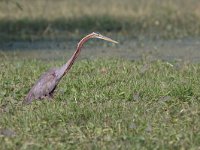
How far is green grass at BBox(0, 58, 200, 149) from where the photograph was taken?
6098mm

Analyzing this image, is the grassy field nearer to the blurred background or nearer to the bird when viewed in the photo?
the blurred background

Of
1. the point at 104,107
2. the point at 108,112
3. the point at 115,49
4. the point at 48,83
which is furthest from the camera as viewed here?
the point at 115,49

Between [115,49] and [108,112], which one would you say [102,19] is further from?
[108,112]

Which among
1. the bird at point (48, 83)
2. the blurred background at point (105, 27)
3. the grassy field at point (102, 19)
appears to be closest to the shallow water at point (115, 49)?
the blurred background at point (105, 27)

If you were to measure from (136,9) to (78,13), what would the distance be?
1.65m

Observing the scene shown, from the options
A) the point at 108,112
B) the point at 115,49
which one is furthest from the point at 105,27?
the point at 108,112

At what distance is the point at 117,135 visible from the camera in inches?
248

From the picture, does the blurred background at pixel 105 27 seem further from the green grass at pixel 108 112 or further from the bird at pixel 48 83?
the bird at pixel 48 83

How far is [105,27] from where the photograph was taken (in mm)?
17719

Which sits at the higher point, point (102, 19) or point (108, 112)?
point (102, 19)

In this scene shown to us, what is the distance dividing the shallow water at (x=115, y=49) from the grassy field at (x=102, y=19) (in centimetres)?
94

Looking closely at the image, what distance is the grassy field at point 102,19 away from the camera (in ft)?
54.9

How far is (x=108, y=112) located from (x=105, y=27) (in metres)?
10.8

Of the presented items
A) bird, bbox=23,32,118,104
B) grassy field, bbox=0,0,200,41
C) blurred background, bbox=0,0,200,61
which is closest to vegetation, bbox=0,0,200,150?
bird, bbox=23,32,118,104
